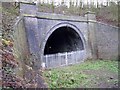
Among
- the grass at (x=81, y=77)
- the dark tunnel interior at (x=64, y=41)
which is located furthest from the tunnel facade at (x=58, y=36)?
the grass at (x=81, y=77)

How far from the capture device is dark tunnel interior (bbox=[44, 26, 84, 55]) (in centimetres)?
1912

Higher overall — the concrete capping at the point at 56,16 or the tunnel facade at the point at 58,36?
the concrete capping at the point at 56,16

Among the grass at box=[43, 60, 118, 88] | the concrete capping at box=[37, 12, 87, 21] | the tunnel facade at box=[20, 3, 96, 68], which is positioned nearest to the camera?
the grass at box=[43, 60, 118, 88]

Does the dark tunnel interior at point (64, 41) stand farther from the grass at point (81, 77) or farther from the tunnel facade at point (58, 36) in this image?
the grass at point (81, 77)

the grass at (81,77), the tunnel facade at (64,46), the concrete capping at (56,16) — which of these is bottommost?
the grass at (81,77)

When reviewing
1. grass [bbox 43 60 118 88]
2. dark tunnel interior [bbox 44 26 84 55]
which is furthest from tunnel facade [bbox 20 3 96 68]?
grass [bbox 43 60 118 88]

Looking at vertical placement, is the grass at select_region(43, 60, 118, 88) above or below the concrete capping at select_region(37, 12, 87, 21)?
below

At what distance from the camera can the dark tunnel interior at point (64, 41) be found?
62.7 ft

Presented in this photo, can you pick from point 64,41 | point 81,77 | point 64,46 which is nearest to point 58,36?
point 64,41

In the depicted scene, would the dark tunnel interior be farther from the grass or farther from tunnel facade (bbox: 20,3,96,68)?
the grass

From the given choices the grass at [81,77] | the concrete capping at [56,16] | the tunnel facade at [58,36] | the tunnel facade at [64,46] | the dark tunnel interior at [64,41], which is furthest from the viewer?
the dark tunnel interior at [64,41]

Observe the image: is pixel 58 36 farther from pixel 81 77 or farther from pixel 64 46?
pixel 81 77

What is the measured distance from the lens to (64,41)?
2062cm

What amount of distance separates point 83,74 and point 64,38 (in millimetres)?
6719
